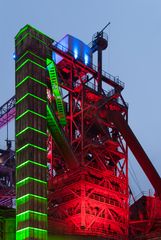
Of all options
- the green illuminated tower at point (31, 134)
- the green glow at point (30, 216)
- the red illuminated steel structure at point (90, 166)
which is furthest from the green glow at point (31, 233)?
the red illuminated steel structure at point (90, 166)

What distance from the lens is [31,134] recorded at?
4784 cm

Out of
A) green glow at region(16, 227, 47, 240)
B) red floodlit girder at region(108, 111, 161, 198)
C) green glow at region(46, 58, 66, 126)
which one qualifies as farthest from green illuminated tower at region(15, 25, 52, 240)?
red floodlit girder at region(108, 111, 161, 198)

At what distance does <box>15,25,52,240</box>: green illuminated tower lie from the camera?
45.2 m

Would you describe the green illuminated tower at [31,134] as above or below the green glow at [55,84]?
below

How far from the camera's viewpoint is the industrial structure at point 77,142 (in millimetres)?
50406

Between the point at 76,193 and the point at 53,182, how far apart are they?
4.35 meters

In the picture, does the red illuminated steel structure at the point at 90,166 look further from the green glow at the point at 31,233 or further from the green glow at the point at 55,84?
the green glow at the point at 31,233

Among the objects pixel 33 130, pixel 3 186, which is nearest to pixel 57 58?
pixel 3 186

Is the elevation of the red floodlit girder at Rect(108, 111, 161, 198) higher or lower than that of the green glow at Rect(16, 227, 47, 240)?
higher

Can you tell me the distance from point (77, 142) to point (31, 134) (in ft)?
82.9

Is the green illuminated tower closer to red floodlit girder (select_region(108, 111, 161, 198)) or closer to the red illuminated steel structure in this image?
the red illuminated steel structure

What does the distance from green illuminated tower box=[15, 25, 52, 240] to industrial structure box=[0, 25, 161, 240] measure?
96 mm

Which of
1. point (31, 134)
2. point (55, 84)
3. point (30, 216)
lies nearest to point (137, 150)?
point (55, 84)

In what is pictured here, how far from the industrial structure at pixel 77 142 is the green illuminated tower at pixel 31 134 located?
0.10m
